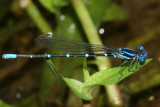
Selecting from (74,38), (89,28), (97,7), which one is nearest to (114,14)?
(97,7)

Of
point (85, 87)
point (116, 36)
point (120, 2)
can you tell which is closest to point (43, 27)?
point (116, 36)

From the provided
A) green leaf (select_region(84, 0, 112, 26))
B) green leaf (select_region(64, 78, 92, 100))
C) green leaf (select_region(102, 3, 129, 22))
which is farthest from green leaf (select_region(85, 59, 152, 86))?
green leaf (select_region(102, 3, 129, 22))

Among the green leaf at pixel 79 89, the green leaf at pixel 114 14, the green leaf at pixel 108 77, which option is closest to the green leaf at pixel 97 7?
→ the green leaf at pixel 114 14

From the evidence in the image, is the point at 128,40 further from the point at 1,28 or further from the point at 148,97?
Result: the point at 1,28

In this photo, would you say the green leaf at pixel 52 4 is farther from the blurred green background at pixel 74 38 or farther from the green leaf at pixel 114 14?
the green leaf at pixel 114 14

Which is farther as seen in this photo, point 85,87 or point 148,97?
point 148,97

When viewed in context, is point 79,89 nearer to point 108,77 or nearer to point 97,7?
point 108,77

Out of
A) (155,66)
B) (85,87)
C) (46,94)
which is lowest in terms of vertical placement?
(85,87)
